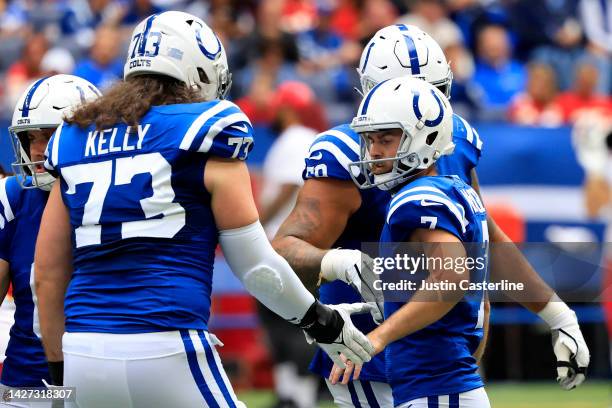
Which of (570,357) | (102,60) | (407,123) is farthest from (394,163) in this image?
(102,60)

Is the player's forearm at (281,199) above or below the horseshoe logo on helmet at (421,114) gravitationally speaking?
below

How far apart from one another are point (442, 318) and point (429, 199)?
0.43 metres

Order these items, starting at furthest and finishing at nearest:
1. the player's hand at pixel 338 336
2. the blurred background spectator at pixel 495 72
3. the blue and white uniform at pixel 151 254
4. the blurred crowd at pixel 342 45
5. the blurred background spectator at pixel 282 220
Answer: the blurred background spectator at pixel 495 72 → the blurred crowd at pixel 342 45 → the blurred background spectator at pixel 282 220 → the player's hand at pixel 338 336 → the blue and white uniform at pixel 151 254

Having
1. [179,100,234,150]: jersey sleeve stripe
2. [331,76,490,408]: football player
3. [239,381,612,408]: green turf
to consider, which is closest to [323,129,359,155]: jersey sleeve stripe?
[331,76,490,408]: football player

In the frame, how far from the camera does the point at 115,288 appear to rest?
139 inches

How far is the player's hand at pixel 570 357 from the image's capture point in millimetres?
4430

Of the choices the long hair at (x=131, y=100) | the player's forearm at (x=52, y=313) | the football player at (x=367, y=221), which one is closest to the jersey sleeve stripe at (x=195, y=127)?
the long hair at (x=131, y=100)

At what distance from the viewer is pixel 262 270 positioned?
3.63 metres

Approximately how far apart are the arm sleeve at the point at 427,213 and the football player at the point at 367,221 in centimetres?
42

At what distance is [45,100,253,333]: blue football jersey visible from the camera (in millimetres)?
3504

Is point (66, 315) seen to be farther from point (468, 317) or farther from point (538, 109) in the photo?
point (538, 109)

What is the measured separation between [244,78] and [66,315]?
7824mm

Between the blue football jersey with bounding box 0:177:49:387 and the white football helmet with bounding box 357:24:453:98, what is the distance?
1.35 meters

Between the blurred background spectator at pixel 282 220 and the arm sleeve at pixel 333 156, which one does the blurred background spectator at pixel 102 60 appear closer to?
the blurred background spectator at pixel 282 220
